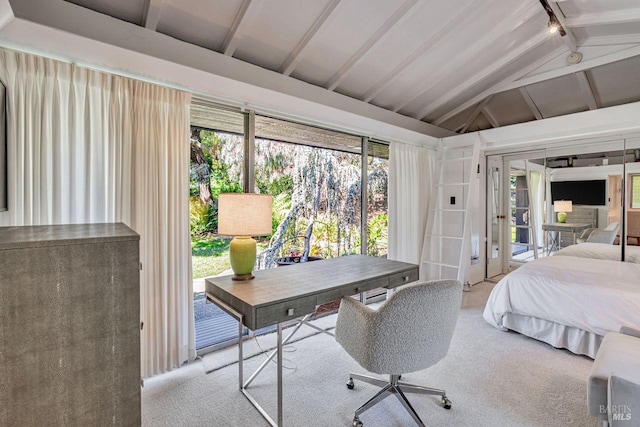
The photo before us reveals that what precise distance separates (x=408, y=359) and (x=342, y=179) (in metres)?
2.69

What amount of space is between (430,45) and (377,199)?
1.89 m

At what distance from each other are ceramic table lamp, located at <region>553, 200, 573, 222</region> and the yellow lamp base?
401 cm

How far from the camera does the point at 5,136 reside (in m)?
1.69

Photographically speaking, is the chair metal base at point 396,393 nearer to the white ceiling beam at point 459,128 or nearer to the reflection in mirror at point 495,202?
the reflection in mirror at point 495,202

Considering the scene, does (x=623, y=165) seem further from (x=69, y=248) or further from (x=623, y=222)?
(x=69, y=248)

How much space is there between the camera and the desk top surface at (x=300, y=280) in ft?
5.69

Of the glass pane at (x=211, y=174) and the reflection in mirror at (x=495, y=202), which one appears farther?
the reflection in mirror at (x=495, y=202)

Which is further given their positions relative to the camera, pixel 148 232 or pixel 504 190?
pixel 504 190

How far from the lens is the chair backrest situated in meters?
1.60

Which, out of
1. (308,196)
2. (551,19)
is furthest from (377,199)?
(551,19)

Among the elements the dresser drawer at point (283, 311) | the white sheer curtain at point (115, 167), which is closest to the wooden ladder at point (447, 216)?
the dresser drawer at point (283, 311)

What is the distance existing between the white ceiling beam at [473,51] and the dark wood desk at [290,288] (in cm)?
222

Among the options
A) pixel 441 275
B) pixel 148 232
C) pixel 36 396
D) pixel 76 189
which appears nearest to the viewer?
pixel 36 396

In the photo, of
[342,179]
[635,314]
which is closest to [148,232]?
[342,179]
